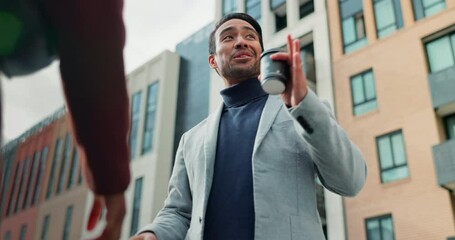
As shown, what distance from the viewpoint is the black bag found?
1.00m

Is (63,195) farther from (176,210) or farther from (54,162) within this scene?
(176,210)

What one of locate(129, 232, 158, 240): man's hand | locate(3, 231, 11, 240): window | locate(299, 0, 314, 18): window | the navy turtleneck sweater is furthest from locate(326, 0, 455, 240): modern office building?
locate(3, 231, 11, 240): window

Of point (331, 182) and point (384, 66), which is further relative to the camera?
point (384, 66)

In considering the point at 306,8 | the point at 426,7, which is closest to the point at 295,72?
the point at 426,7

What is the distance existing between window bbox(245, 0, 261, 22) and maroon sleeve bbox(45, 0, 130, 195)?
573 inches

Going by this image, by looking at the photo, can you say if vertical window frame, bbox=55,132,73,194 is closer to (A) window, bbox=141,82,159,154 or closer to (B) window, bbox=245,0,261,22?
(A) window, bbox=141,82,159,154

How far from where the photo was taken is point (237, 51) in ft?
6.03

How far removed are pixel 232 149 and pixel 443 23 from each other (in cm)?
1065

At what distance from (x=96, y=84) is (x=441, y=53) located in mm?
11097

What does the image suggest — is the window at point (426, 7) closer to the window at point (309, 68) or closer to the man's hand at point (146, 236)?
the window at point (309, 68)

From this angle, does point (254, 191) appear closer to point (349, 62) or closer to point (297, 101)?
point (297, 101)

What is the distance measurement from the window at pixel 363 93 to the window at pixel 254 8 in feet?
14.4

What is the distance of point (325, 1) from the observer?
13930mm

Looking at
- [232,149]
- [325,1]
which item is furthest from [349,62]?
[232,149]
